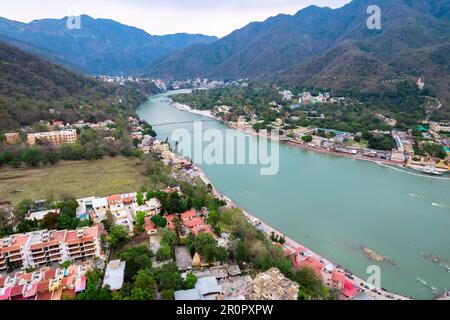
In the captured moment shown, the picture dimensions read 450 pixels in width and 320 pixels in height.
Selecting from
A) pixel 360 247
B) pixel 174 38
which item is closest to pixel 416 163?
pixel 360 247

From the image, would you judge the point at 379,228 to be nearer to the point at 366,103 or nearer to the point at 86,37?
the point at 366,103

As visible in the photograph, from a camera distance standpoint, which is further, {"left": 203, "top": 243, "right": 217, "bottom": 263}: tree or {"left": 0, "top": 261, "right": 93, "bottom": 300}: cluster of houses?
{"left": 203, "top": 243, "right": 217, "bottom": 263}: tree

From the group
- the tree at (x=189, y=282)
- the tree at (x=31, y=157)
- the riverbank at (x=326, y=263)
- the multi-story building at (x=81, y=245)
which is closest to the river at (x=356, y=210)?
the riverbank at (x=326, y=263)

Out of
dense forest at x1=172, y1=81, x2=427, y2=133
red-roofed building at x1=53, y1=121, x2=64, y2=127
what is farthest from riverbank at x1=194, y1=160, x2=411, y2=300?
dense forest at x1=172, y1=81, x2=427, y2=133

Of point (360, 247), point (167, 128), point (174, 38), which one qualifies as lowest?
point (360, 247)

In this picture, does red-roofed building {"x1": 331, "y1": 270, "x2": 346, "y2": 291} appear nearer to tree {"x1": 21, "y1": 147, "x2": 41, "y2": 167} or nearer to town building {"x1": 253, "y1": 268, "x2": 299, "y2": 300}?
town building {"x1": 253, "y1": 268, "x2": 299, "y2": 300}

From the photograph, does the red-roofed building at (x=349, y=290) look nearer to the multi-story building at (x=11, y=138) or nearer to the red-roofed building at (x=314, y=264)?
the red-roofed building at (x=314, y=264)
